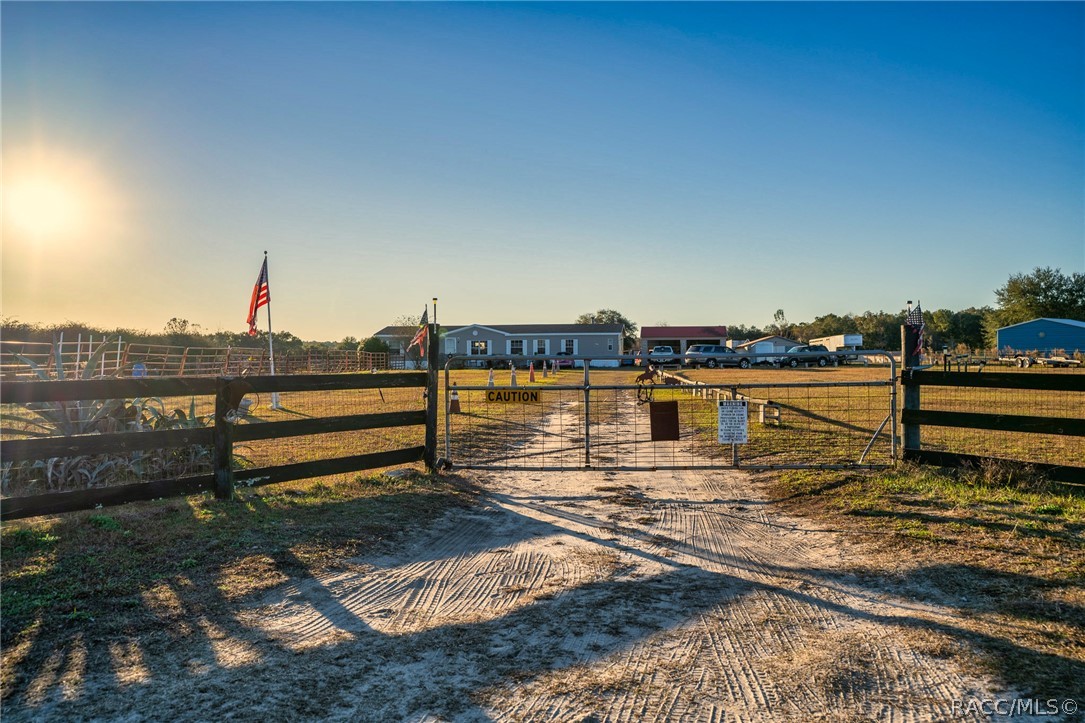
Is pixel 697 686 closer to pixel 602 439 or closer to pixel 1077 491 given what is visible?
pixel 1077 491

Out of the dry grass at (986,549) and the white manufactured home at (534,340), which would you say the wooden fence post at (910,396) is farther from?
the white manufactured home at (534,340)

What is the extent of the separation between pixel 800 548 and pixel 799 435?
754cm

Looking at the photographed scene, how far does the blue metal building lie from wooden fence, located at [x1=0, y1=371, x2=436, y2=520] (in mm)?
63041

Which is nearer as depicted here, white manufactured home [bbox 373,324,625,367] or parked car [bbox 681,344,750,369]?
parked car [bbox 681,344,750,369]

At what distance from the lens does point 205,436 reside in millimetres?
7117

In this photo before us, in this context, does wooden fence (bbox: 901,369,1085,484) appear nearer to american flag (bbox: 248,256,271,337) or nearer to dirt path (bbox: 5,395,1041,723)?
dirt path (bbox: 5,395,1041,723)

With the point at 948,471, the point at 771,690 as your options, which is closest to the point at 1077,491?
the point at 948,471

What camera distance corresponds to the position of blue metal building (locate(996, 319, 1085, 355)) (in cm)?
5888

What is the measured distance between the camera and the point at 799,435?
12.9m

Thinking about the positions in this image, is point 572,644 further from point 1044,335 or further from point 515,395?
point 1044,335

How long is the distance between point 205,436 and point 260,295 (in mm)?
16053

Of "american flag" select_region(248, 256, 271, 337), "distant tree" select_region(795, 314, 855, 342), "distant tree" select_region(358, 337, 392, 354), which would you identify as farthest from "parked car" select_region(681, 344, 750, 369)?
"distant tree" select_region(795, 314, 855, 342)

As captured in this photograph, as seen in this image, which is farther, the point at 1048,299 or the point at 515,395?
the point at 1048,299

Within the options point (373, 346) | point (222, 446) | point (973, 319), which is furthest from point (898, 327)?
point (222, 446)
